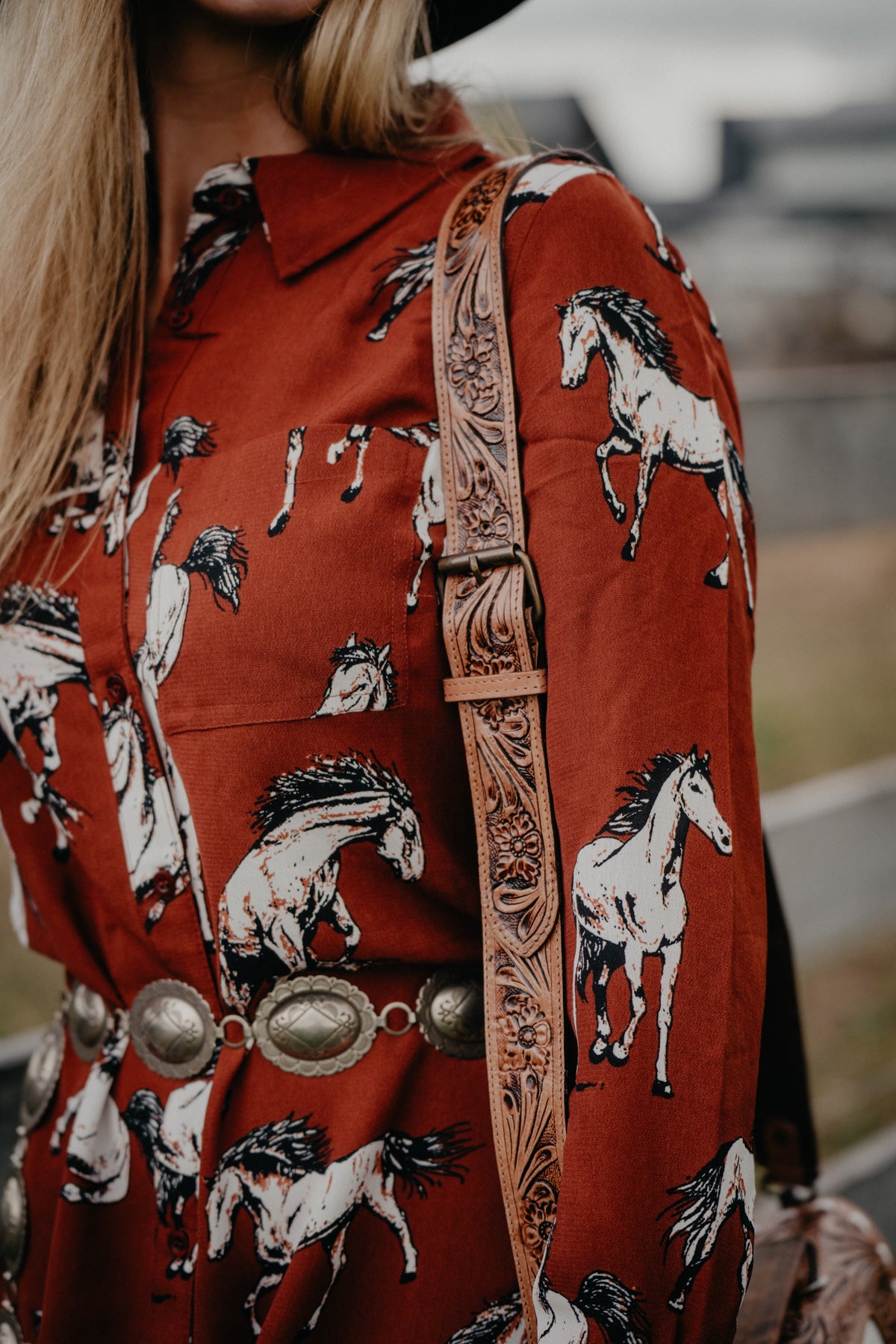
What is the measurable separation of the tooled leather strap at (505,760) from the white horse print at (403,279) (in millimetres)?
79

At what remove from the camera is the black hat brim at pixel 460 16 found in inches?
44.9

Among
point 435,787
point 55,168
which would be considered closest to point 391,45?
point 55,168

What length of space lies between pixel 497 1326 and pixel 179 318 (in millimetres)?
963

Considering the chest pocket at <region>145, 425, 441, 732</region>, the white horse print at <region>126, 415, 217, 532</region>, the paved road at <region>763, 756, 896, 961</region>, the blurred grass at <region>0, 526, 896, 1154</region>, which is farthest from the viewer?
the blurred grass at <region>0, 526, 896, 1154</region>

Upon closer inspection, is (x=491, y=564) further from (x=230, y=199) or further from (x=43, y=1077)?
(x=43, y=1077)

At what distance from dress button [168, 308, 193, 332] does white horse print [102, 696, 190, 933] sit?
0.39 m

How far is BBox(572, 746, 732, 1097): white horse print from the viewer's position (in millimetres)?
750

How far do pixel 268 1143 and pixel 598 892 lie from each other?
0.39 m

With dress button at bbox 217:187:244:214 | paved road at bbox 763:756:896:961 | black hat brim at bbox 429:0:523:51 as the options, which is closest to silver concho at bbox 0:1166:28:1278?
dress button at bbox 217:187:244:214

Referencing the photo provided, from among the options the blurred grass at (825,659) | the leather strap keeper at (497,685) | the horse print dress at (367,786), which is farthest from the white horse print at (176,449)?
the blurred grass at (825,659)

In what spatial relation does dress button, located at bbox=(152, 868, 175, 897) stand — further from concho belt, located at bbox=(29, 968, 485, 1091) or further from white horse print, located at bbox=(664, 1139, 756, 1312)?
white horse print, located at bbox=(664, 1139, 756, 1312)

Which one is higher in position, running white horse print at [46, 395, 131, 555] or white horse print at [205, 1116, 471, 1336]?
running white horse print at [46, 395, 131, 555]

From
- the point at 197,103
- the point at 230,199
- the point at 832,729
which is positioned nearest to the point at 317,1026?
the point at 230,199

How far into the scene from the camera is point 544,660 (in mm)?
828
